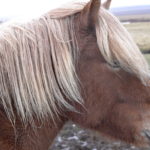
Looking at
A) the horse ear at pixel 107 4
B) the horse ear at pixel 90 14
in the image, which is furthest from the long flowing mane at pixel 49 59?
the horse ear at pixel 107 4

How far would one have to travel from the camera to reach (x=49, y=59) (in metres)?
1.59

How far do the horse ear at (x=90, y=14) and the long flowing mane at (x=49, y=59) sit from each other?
0.17ft

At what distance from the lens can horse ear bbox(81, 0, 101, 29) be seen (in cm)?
156

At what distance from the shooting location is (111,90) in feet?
5.61

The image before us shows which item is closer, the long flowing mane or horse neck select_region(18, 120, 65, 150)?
the long flowing mane

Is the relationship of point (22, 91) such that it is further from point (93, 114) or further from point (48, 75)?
point (93, 114)

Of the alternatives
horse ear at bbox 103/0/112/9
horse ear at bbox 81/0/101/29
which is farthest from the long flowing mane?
horse ear at bbox 103/0/112/9

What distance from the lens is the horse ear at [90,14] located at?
5.11 feet

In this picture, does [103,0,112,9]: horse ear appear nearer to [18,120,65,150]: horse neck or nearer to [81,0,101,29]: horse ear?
[81,0,101,29]: horse ear

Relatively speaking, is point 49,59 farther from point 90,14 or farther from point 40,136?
point 40,136

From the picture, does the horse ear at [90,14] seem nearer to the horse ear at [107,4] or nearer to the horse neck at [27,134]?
the horse ear at [107,4]

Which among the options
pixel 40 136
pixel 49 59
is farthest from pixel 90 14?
pixel 40 136

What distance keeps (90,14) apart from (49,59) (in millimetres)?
384

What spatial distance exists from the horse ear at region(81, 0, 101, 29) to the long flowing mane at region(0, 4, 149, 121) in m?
0.05
